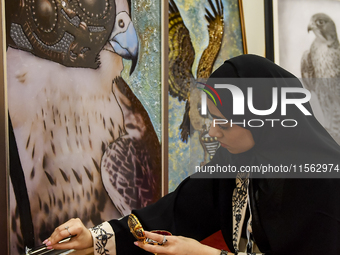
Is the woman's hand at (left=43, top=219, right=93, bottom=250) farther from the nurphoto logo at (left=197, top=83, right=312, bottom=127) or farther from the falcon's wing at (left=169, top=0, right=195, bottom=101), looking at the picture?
the falcon's wing at (left=169, top=0, right=195, bottom=101)

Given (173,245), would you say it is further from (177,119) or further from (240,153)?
(177,119)

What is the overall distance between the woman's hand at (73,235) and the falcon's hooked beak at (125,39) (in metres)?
0.60

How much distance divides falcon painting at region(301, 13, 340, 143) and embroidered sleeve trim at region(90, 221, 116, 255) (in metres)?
1.72

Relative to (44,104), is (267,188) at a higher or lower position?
lower

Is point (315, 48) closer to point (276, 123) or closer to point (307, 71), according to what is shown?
point (307, 71)

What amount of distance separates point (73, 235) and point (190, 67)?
996 mm

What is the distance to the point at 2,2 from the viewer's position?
84 cm

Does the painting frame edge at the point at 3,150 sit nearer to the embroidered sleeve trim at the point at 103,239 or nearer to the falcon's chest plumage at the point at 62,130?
the falcon's chest plumage at the point at 62,130

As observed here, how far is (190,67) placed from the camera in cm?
167

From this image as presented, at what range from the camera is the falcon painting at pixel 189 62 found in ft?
5.10

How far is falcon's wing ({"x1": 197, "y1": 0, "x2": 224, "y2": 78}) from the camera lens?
1.75 m

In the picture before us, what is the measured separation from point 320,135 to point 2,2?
98 cm

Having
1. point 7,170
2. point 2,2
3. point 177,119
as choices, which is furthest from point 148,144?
point 2,2

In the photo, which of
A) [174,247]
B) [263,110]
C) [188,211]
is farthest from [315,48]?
[174,247]
